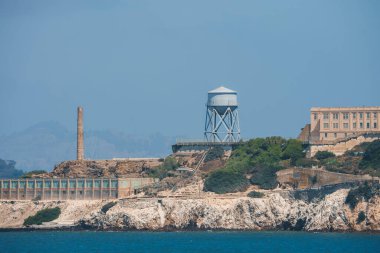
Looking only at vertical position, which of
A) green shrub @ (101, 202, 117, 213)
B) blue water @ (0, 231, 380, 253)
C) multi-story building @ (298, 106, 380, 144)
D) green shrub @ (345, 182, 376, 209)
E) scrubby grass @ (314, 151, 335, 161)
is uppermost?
multi-story building @ (298, 106, 380, 144)

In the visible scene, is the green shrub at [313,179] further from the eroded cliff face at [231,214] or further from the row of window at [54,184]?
the row of window at [54,184]

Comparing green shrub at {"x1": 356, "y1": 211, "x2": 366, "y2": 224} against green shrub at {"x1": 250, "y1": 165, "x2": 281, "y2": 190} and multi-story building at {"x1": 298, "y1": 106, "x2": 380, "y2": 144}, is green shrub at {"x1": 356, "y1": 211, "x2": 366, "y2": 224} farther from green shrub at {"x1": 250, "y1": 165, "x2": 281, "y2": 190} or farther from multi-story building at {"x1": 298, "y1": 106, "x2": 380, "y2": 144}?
multi-story building at {"x1": 298, "y1": 106, "x2": 380, "y2": 144}

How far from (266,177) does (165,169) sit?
51.2ft

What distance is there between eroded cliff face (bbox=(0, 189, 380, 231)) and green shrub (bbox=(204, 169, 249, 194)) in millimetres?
4263

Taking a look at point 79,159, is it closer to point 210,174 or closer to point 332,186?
point 210,174

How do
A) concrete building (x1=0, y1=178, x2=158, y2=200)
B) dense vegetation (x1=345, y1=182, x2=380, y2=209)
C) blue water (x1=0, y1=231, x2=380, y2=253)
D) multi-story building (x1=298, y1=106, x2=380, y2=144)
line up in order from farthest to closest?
multi-story building (x1=298, y1=106, x2=380, y2=144) < concrete building (x1=0, y1=178, x2=158, y2=200) < dense vegetation (x1=345, y1=182, x2=380, y2=209) < blue water (x1=0, y1=231, x2=380, y2=253)

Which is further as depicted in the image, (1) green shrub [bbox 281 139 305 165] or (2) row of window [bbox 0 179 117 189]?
(2) row of window [bbox 0 179 117 189]

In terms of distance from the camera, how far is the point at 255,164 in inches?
6196

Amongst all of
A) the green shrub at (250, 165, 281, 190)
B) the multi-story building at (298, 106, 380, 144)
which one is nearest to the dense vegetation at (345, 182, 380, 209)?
the green shrub at (250, 165, 281, 190)

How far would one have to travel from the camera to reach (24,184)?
547 ft

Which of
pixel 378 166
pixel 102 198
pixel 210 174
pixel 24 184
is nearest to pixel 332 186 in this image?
pixel 378 166

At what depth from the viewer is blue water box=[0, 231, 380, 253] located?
12112 centimetres

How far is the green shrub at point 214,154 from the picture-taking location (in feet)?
541

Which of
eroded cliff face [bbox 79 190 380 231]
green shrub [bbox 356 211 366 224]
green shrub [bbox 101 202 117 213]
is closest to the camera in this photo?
green shrub [bbox 356 211 366 224]
